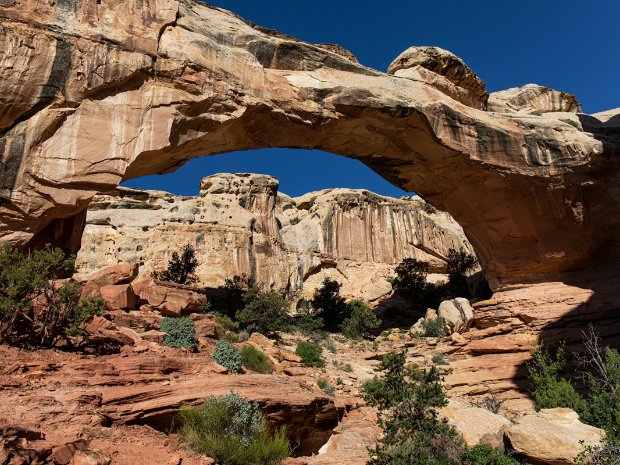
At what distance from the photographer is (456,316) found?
63.3ft

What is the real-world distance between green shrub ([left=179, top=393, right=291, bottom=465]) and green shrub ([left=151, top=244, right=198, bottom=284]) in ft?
58.9

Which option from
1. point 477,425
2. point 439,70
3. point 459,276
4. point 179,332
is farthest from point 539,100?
point 179,332

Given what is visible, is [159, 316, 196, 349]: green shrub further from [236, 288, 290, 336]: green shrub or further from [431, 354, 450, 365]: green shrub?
[431, 354, 450, 365]: green shrub

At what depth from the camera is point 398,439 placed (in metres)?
8.88

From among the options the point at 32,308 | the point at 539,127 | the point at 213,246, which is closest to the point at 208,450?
the point at 32,308

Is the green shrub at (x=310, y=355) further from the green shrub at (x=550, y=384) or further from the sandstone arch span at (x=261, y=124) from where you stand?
the sandstone arch span at (x=261, y=124)

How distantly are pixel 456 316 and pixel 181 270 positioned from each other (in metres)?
14.9

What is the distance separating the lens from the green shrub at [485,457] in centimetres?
837

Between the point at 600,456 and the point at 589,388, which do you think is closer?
the point at 600,456

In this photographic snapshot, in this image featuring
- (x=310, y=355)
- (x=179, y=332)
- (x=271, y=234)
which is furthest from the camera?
(x=271, y=234)

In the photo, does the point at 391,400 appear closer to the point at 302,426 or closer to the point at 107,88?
the point at 302,426

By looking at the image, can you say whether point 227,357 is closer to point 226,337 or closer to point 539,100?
point 226,337

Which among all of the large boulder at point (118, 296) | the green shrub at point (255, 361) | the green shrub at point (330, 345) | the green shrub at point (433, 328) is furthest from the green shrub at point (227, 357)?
the green shrub at point (433, 328)

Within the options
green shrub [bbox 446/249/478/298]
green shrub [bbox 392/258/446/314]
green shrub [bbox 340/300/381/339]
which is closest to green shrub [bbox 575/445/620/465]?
green shrub [bbox 340/300/381/339]
